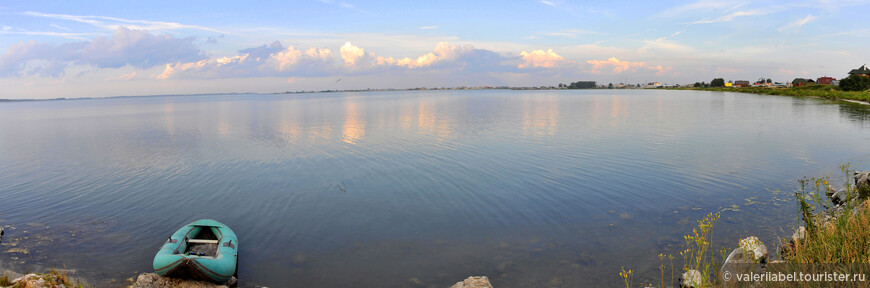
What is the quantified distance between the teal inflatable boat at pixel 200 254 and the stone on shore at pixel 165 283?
0.35 feet

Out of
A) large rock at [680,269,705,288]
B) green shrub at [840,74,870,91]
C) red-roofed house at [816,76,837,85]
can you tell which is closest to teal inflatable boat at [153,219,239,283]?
large rock at [680,269,705,288]

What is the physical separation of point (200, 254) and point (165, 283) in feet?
4.89

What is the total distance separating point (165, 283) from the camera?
433 inches

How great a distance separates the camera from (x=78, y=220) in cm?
1680

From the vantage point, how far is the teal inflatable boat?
11062mm

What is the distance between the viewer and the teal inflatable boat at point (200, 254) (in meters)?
11.1

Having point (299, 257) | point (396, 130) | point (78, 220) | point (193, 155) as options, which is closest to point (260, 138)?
point (193, 155)

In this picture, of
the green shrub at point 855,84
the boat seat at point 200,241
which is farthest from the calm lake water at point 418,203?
the green shrub at point 855,84

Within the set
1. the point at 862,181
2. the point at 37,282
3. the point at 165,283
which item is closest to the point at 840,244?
the point at 862,181

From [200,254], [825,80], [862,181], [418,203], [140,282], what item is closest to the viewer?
[140,282]

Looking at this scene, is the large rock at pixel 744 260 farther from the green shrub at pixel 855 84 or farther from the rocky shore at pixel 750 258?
the green shrub at pixel 855 84

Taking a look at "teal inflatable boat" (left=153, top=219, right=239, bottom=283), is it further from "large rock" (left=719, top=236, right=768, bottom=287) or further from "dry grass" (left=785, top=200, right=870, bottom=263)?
"dry grass" (left=785, top=200, right=870, bottom=263)

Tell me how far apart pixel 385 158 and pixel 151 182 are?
12534 mm

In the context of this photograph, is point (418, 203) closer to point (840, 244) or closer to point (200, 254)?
point (200, 254)
